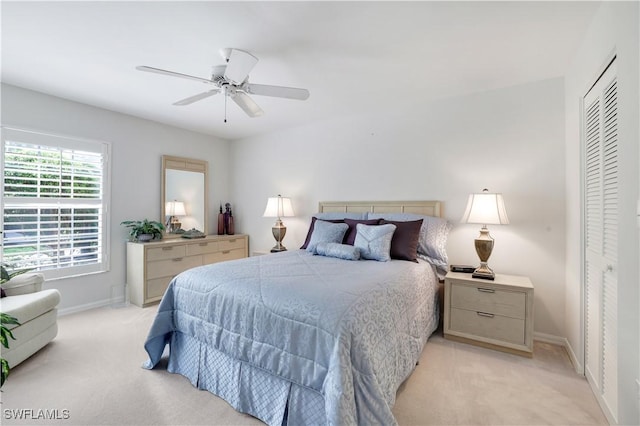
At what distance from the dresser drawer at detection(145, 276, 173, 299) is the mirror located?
0.77 m

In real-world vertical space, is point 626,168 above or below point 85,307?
above

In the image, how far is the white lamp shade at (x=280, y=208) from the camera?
13.3 ft

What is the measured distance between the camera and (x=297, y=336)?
150 cm

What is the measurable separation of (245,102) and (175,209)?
8.38 ft

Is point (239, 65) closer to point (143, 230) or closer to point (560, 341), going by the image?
point (143, 230)

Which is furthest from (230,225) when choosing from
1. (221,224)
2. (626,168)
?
(626,168)

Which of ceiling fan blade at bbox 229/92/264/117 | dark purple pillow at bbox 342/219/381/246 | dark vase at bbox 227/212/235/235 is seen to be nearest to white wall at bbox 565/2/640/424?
dark purple pillow at bbox 342/219/381/246

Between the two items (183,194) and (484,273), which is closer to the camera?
(484,273)

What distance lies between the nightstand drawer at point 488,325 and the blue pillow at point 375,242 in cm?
83

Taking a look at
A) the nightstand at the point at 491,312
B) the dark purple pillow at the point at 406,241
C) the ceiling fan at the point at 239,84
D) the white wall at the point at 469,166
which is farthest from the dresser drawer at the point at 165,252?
the nightstand at the point at 491,312

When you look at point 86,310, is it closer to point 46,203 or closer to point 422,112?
point 46,203

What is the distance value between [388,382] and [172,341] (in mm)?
1600

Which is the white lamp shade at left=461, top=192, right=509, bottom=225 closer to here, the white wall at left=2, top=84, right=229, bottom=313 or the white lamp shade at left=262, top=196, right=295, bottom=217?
the white lamp shade at left=262, top=196, right=295, bottom=217

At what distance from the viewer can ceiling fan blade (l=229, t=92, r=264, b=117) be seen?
243 centimetres
